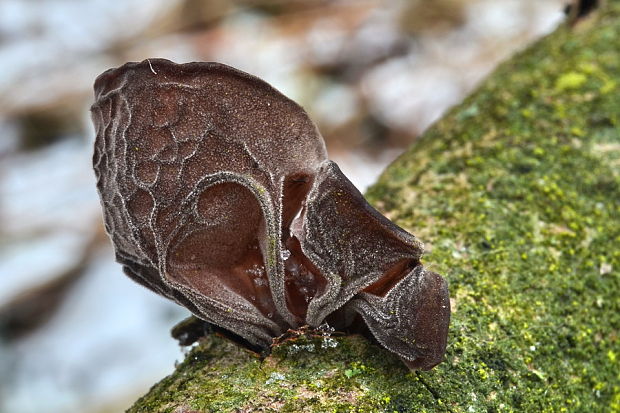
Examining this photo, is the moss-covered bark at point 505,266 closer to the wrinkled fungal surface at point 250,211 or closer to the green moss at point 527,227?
the green moss at point 527,227

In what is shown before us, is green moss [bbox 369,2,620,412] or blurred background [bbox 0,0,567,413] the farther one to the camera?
blurred background [bbox 0,0,567,413]

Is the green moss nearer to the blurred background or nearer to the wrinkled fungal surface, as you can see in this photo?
the wrinkled fungal surface

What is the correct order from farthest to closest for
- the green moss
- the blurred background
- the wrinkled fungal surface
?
the blurred background, the green moss, the wrinkled fungal surface

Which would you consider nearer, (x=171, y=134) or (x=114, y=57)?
(x=171, y=134)

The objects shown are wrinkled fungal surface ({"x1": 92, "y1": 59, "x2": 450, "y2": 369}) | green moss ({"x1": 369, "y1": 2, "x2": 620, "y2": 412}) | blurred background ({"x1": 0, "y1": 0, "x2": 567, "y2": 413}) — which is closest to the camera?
wrinkled fungal surface ({"x1": 92, "y1": 59, "x2": 450, "y2": 369})

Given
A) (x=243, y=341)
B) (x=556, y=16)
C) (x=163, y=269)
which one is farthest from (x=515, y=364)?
(x=556, y=16)

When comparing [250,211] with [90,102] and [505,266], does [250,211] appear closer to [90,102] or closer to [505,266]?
[505,266]

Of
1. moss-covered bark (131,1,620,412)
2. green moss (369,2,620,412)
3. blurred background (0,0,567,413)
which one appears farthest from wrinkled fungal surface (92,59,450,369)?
blurred background (0,0,567,413)

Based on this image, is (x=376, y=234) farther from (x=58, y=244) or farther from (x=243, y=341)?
(x=58, y=244)
